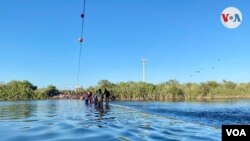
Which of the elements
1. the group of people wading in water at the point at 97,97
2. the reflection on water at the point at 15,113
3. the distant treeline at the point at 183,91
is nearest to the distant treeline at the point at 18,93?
the distant treeline at the point at 183,91

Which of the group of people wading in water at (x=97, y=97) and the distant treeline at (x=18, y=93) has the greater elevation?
the distant treeline at (x=18, y=93)

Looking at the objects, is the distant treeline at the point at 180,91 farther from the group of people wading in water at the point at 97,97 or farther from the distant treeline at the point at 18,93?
the group of people wading in water at the point at 97,97

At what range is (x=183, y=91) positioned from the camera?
516ft

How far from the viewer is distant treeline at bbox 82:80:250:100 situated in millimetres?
147625

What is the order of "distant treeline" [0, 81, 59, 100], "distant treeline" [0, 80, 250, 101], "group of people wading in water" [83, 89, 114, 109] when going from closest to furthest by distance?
Result: "group of people wading in water" [83, 89, 114, 109], "distant treeline" [0, 80, 250, 101], "distant treeline" [0, 81, 59, 100]

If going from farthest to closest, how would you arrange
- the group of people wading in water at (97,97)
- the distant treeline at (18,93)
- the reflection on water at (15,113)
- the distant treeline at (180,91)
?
the distant treeline at (18,93) → the distant treeline at (180,91) → the group of people wading in water at (97,97) → the reflection on water at (15,113)

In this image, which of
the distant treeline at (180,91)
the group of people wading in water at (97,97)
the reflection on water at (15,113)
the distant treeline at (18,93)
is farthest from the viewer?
the distant treeline at (18,93)

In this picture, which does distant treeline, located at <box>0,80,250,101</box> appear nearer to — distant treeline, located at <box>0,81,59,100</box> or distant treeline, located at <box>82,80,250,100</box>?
distant treeline, located at <box>82,80,250,100</box>

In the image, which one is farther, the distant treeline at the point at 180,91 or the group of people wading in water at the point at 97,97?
the distant treeline at the point at 180,91

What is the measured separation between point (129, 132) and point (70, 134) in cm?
278

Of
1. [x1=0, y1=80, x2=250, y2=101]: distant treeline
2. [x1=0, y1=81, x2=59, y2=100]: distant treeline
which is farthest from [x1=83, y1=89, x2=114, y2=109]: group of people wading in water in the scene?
[x1=0, y1=81, x2=59, y2=100]: distant treeline

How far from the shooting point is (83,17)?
1038 inches

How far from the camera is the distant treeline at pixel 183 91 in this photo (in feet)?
484

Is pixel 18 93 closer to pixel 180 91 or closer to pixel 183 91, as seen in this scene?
pixel 180 91
